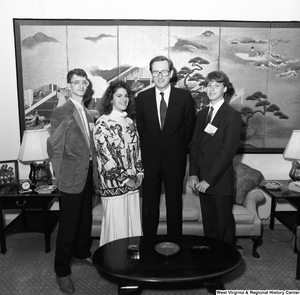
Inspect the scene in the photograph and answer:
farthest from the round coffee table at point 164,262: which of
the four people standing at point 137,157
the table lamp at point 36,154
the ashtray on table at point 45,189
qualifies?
the table lamp at point 36,154

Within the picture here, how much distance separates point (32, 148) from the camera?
3516 millimetres

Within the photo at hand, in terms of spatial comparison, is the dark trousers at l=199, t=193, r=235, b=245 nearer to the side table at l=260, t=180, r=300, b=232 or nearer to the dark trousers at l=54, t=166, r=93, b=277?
the side table at l=260, t=180, r=300, b=232

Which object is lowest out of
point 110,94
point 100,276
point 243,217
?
point 100,276

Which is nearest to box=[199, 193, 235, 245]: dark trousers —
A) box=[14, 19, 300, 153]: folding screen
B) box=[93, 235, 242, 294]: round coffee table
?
box=[93, 235, 242, 294]: round coffee table

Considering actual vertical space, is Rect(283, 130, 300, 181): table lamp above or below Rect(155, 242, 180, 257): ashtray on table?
above

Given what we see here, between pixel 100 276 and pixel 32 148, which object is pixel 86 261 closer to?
pixel 100 276

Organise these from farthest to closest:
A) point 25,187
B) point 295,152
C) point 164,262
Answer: point 295,152, point 25,187, point 164,262

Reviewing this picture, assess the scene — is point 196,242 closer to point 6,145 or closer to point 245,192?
point 245,192

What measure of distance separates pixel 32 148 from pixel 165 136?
1573 millimetres

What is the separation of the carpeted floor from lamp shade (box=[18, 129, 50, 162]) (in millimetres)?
977

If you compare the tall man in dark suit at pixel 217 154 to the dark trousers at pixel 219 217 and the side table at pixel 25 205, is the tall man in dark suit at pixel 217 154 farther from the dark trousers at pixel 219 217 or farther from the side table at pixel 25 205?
the side table at pixel 25 205

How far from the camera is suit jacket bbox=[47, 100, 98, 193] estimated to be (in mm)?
2498

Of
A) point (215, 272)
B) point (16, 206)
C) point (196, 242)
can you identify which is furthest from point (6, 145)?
point (215, 272)

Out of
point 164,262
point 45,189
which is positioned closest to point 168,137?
point 164,262
